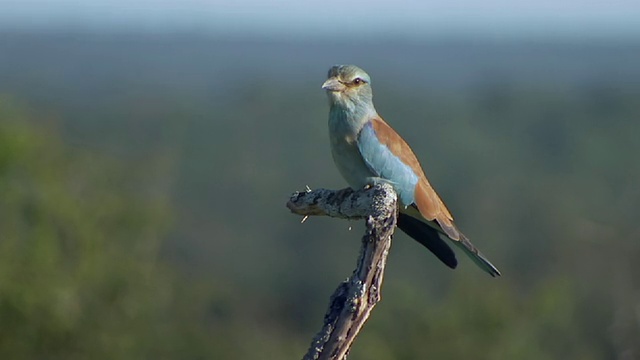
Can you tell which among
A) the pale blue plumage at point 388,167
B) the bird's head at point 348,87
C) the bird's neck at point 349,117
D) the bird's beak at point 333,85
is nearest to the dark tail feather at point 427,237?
the pale blue plumage at point 388,167

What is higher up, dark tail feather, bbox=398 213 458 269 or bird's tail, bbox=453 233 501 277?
dark tail feather, bbox=398 213 458 269

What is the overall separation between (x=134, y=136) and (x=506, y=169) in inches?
991

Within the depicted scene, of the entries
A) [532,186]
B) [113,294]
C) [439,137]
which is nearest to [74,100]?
[439,137]

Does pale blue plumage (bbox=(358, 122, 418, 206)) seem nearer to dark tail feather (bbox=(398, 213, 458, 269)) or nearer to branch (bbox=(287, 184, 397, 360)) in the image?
dark tail feather (bbox=(398, 213, 458, 269))

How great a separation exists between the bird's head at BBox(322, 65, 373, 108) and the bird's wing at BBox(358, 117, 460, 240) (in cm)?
24

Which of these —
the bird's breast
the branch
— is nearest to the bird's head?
the bird's breast

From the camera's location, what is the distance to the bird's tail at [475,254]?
8.64m

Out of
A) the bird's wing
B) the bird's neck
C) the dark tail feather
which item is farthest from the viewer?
the bird's neck

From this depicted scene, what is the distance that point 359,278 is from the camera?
6.79 meters

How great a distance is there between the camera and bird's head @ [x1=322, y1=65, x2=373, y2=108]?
909 centimetres

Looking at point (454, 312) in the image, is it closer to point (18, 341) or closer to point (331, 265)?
point (18, 341)

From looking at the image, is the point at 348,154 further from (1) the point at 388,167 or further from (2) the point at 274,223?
(2) the point at 274,223

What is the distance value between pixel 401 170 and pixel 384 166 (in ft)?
0.41

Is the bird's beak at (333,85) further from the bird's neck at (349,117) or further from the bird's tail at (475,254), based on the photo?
the bird's tail at (475,254)
